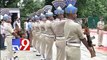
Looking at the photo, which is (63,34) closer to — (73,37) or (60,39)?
(60,39)

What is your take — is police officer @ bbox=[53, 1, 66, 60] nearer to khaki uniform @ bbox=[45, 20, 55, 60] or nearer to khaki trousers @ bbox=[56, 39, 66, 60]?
khaki trousers @ bbox=[56, 39, 66, 60]

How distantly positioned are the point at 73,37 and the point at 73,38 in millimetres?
39

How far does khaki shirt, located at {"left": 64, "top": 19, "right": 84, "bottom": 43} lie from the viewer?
8070mm

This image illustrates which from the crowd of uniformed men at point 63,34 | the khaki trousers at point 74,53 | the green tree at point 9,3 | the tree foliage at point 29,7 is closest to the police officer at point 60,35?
the crowd of uniformed men at point 63,34

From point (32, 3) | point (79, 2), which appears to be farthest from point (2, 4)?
point (79, 2)

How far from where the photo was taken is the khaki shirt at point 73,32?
8.07 meters

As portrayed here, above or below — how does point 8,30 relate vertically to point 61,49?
above

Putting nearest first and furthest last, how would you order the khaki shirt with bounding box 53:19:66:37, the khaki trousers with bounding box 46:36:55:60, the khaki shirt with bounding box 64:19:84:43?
the khaki shirt with bounding box 64:19:84:43
the khaki shirt with bounding box 53:19:66:37
the khaki trousers with bounding box 46:36:55:60

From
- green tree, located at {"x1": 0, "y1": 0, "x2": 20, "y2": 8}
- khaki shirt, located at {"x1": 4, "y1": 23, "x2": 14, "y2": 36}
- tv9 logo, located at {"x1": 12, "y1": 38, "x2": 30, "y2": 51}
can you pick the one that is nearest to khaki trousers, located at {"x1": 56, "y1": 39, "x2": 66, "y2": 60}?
tv9 logo, located at {"x1": 12, "y1": 38, "x2": 30, "y2": 51}

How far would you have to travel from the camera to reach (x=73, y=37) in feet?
27.0

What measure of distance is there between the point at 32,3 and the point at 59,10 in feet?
157

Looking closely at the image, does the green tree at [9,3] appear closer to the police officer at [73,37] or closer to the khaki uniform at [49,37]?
the khaki uniform at [49,37]

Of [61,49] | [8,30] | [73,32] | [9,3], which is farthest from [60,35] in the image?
[9,3]

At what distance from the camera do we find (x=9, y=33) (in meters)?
13.9
